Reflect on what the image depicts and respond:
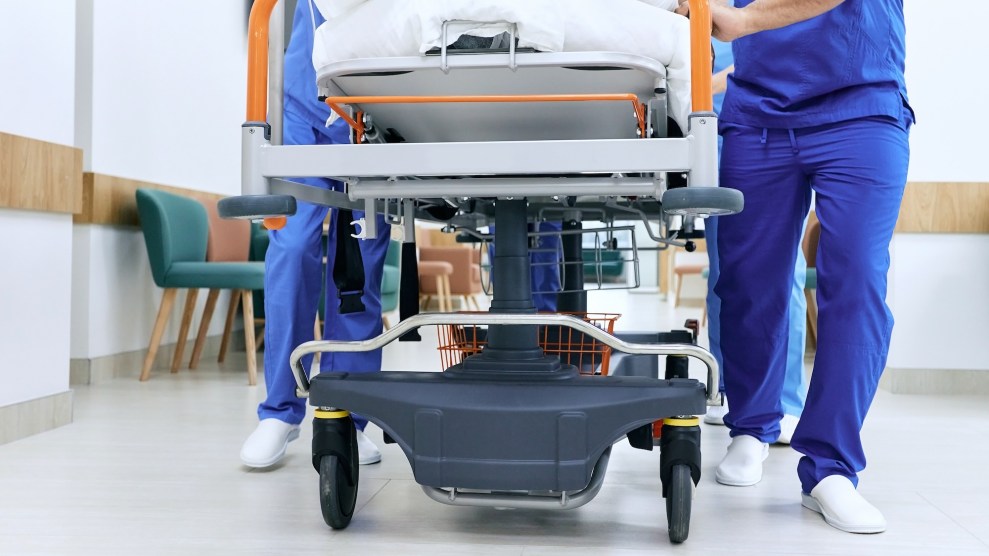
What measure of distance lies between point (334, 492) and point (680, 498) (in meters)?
0.56

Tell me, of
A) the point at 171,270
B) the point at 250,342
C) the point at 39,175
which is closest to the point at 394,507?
the point at 39,175

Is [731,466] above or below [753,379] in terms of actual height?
below

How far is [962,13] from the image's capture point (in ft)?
10.1

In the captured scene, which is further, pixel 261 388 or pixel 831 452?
pixel 261 388

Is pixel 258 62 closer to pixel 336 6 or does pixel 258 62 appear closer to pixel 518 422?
pixel 336 6

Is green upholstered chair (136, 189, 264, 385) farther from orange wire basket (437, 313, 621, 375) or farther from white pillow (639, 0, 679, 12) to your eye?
white pillow (639, 0, 679, 12)

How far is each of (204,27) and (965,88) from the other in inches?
133

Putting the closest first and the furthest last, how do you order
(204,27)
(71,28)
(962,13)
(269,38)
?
(269,38)
(71,28)
(962,13)
(204,27)

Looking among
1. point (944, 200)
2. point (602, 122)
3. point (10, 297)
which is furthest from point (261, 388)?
point (944, 200)

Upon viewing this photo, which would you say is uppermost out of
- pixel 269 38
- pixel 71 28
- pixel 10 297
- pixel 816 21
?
pixel 71 28

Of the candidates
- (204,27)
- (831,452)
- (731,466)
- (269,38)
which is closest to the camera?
(269,38)

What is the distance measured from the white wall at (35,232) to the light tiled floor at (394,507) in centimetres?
20

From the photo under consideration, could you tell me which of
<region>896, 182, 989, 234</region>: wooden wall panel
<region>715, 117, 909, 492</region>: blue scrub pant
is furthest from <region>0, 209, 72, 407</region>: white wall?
<region>896, 182, 989, 234</region>: wooden wall panel

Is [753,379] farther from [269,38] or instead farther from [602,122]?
[269,38]
